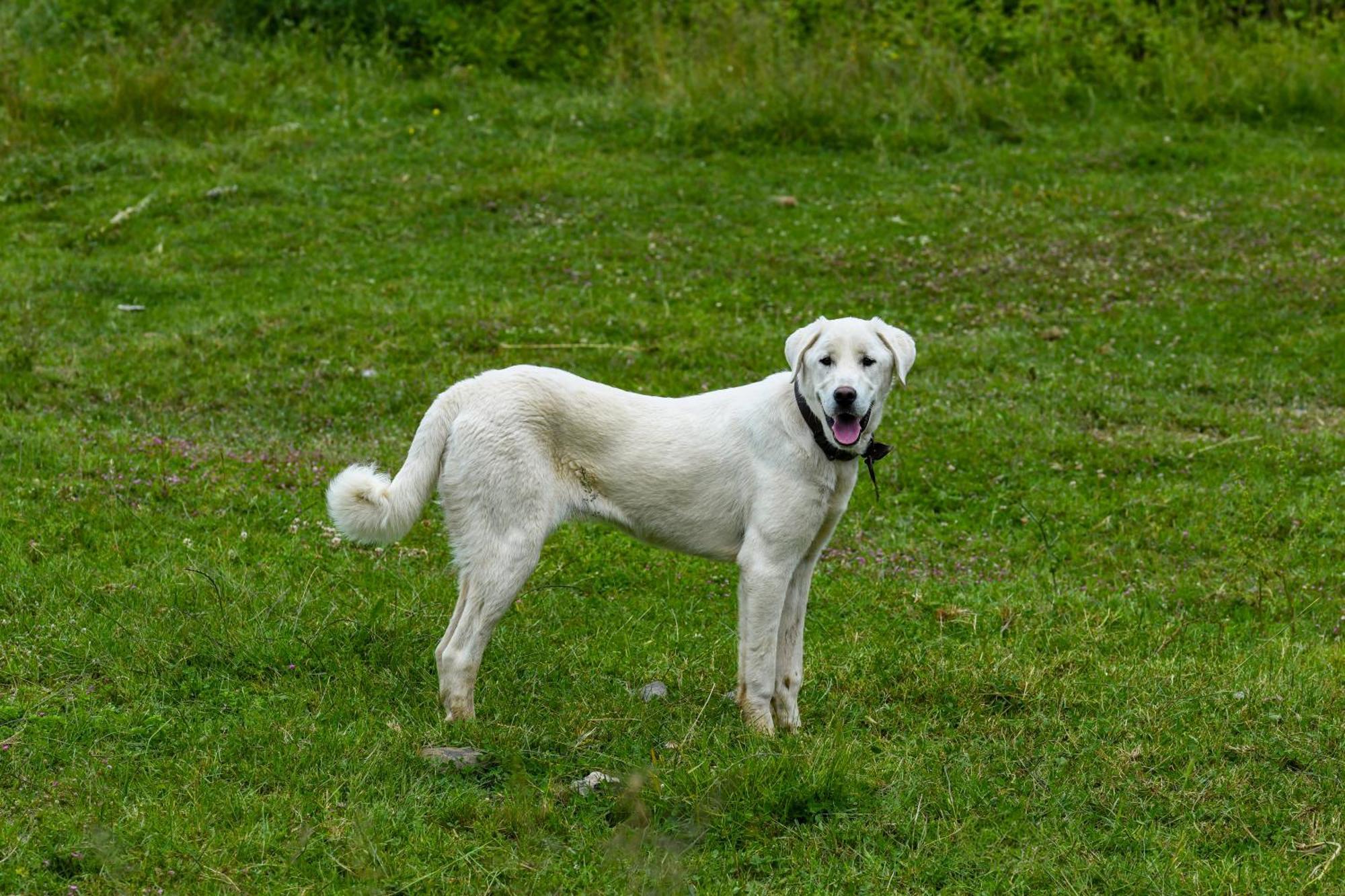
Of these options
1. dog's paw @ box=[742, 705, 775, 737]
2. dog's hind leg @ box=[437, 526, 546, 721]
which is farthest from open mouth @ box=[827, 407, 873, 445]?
dog's hind leg @ box=[437, 526, 546, 721]

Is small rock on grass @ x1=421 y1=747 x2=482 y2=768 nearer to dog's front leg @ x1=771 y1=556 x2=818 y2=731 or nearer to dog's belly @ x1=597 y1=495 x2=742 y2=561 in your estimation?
dog's belly @ x1=597 y1=495 x2=742 y2=561

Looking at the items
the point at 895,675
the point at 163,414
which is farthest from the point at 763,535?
the point at 163,414

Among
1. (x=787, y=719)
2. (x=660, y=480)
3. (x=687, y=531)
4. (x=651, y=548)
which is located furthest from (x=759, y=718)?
(x=651, y=548)

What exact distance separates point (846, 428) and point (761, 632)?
913 mm

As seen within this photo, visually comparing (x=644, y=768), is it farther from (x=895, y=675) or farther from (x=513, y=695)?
(x=895, y=675)

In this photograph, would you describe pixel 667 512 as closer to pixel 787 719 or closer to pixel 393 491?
pixel 787 719

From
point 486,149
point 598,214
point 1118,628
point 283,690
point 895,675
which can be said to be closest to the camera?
point 283,690

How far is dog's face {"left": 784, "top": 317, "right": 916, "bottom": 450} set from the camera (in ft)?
18.2

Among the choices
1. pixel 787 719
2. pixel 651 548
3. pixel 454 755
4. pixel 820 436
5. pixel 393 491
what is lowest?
pixel 651 548

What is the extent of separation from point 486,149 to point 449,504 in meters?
11.2

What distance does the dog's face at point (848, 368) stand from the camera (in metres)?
5.55

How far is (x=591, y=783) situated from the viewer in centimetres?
512

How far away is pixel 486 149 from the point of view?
16.4m

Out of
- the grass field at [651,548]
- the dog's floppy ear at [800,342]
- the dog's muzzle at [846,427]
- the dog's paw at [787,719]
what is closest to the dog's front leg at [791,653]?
the dog's paw at [787,719]
